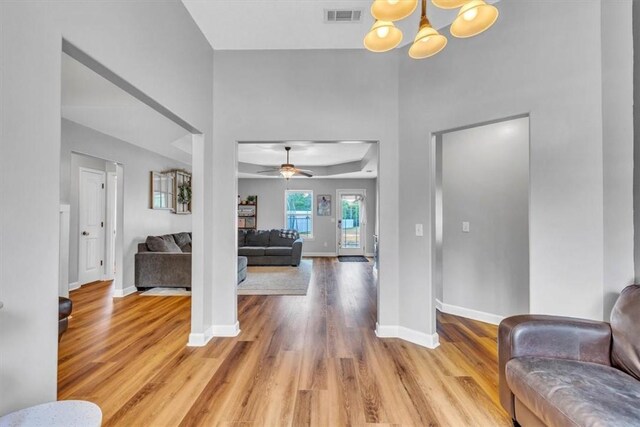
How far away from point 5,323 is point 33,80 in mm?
955

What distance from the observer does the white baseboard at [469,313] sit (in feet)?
10.8

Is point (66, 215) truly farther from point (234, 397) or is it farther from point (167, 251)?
point (234, 397)

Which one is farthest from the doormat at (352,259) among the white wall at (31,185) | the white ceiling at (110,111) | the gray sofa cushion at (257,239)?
the white wall at (31,185)

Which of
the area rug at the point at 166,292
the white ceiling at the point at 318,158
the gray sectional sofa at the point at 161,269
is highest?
the white ceiling at the point at 318,158

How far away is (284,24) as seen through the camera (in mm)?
2693

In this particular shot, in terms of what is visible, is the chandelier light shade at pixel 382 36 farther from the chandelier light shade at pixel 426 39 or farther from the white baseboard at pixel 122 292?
the white baseboard at pixel 122 292

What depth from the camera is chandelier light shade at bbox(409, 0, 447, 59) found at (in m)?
1.64

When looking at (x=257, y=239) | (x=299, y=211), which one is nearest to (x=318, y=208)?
(x=299, y=211)

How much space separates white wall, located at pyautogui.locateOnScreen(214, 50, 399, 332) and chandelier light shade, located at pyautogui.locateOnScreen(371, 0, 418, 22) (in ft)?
5.16

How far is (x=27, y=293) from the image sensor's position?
1.15 metres

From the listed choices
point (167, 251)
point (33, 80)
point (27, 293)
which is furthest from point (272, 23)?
point (167, 251)

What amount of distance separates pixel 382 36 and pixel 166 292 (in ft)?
15.4

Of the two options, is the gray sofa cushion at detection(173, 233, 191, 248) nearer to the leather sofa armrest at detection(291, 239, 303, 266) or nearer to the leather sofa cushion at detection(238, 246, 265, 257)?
the leather sofa cushion at detection(238, 246, 265, 257)

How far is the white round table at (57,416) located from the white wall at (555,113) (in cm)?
277
